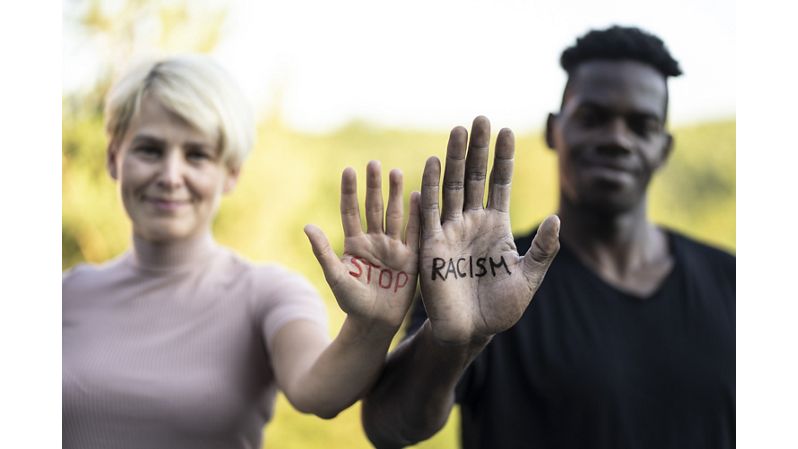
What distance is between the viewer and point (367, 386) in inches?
52.1

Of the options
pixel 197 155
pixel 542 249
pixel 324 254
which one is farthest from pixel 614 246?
pixel 197 155

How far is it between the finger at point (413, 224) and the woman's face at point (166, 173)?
0.48m

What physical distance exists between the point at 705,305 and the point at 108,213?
3067 mm

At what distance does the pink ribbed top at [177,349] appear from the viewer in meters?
1.41

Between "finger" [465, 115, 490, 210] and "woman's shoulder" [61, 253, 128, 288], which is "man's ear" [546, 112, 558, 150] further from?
"woman's shoulder" [61, 253, 128, 288]

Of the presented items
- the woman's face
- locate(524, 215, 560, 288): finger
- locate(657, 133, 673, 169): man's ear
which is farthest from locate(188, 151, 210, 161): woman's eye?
locate(657, 133, 673, 169): man's ear

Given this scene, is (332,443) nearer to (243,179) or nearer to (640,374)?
(243,179)

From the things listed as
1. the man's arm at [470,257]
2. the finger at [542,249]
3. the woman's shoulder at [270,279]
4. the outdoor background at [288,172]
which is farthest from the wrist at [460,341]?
the outdoor background at [288,172]

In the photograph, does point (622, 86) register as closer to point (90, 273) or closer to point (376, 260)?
point (376, 260)

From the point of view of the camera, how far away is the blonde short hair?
1500mm

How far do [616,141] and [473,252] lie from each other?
0.55 metres

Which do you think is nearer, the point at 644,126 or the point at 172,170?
the point at 172,170

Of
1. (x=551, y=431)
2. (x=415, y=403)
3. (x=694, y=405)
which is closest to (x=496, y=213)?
(x=415, y=403)

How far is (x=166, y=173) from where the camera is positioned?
1489 millimetres
